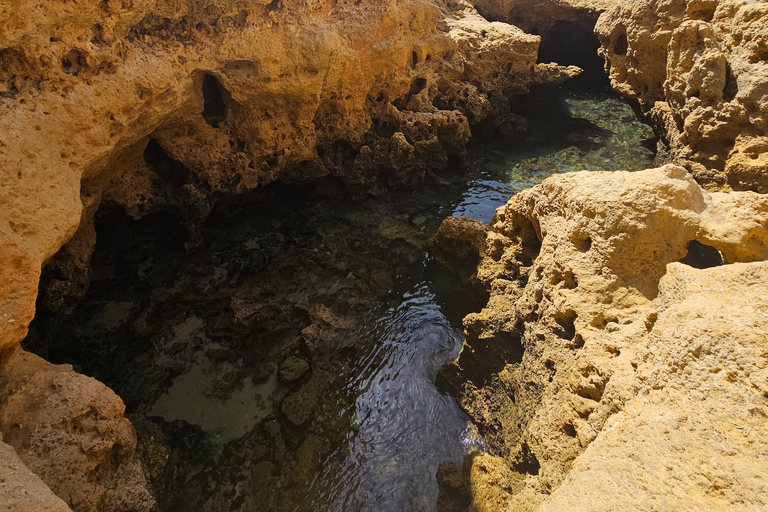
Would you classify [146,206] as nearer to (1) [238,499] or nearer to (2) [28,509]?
(1) [238,499]

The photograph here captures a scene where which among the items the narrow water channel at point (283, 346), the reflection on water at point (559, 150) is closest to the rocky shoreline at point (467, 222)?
the narrow water channel at point (283, 346)

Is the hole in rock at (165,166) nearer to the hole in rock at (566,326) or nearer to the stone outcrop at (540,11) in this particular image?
the hole in rock at (566,326)

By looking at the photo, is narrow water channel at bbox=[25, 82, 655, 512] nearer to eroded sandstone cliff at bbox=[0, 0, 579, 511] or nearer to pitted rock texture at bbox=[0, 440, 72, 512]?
eroded sandstone cliff at bbox=[0, 0, 579, 511]

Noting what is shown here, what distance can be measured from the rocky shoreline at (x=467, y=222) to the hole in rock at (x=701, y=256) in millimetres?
22

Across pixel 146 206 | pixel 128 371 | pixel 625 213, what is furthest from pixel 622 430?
pixel 146 206

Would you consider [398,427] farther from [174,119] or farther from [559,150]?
[559,150]

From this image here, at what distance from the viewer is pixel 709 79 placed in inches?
274

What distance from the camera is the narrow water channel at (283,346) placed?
15.5 feet

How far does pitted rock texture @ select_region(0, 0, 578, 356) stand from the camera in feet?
12.5

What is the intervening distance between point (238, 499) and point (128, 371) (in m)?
2.32

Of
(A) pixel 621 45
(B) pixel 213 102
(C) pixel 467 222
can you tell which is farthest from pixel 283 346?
(A) pixel 621 45

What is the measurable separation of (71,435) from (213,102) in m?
5.19

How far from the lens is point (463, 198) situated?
30.1 ft

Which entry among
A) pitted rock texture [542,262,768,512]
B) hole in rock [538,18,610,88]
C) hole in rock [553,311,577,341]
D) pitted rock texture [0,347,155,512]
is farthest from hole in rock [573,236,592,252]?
hole in rock [538,18,610,88]
